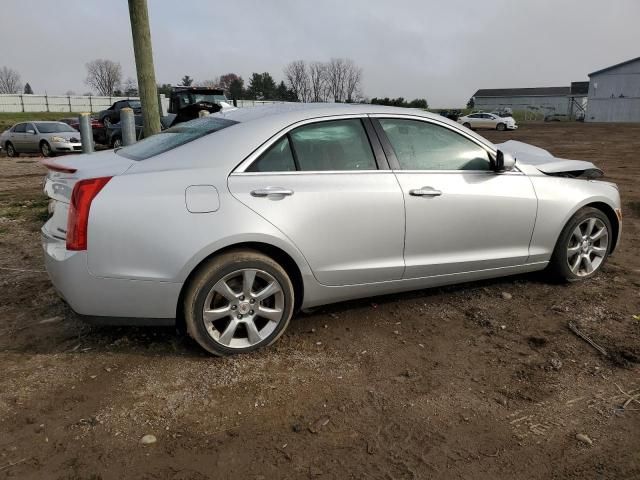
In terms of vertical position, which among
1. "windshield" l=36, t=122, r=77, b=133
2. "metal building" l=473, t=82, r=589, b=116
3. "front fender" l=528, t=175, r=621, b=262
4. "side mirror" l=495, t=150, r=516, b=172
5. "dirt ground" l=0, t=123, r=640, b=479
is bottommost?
"dirt ground" l=0, t=123, r=640, b=479

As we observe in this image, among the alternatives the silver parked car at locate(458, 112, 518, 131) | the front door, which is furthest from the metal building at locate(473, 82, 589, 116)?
the front door

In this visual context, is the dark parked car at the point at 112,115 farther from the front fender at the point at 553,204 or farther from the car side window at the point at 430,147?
the front fender at the point at 553,204

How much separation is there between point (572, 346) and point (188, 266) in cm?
255

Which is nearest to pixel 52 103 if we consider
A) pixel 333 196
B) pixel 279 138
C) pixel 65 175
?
pixel 65 175

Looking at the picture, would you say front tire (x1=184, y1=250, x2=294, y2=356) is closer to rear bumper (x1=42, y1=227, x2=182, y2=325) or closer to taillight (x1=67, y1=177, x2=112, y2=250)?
rear bumper (x1=42, y1=227, x2=182, y2=325)

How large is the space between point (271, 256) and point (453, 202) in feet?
4.60

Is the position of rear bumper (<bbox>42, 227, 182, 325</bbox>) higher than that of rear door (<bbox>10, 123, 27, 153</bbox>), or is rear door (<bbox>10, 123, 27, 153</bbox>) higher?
rear door (<bbox>10, 123, 27, 153</bbox>)

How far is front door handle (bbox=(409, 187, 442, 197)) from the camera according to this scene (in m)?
3.65

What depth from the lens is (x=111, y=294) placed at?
9.87ft

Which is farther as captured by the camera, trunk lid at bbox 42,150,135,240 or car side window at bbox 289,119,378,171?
car side window at bbox 289,119,378,171

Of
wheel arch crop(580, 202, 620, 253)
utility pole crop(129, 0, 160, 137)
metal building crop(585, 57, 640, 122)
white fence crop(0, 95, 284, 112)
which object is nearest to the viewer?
wheel arch crop(580, 202, 620, 253)

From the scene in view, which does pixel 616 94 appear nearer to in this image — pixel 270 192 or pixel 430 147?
pixel 430 147

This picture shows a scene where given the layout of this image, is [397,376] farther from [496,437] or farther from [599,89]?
[599,89]

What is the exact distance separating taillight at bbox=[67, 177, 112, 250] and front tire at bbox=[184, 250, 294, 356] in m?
0.67
